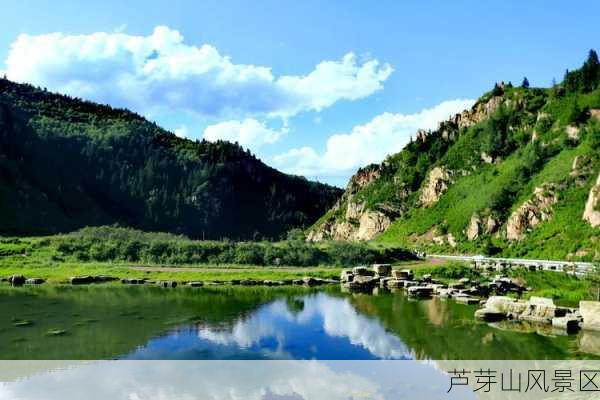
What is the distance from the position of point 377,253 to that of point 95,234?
4996cm

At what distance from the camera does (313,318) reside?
4262 cm

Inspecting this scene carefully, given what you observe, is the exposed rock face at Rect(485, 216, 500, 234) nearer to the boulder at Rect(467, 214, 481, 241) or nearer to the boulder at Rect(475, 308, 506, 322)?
the boulder at Rect(467, 214, 481, 241)

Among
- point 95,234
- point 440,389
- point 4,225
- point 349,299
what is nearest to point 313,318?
point 349,299

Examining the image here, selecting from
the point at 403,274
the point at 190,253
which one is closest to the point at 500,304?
the point at 403,274

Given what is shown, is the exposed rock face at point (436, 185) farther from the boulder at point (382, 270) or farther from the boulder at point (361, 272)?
the boulder at point (361, 272)

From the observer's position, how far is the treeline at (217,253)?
277 ft

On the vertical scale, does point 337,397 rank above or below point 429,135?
below

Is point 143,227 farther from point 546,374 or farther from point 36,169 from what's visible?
point 546,374

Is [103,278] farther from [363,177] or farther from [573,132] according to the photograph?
[363,177]

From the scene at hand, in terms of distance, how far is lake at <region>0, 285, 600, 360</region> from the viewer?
31203mm

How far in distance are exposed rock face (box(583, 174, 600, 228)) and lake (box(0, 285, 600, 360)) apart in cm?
3402

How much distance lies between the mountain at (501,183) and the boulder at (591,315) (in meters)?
32.2

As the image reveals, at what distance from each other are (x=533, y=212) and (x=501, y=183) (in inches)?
730

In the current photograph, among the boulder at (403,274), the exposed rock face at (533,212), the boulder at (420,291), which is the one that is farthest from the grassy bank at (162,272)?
the exposed rock face at (533,212)
